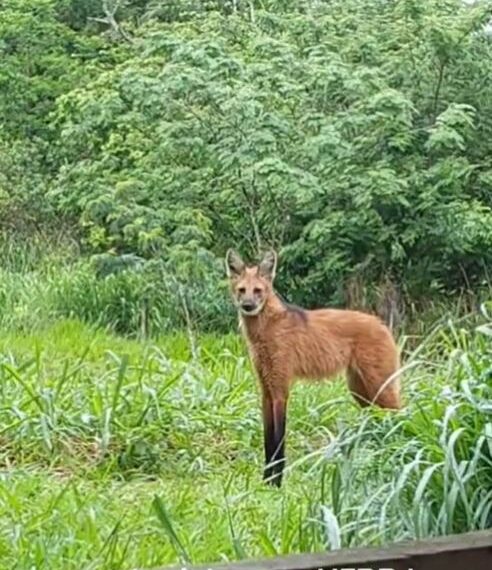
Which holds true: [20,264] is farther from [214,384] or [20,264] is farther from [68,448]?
[68,448]

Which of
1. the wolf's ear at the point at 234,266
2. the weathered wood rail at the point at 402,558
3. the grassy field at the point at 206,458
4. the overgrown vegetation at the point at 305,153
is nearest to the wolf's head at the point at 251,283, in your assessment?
the wolf's ear at the point at 234,266

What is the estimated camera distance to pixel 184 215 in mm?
5832

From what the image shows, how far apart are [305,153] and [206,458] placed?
2812 millimetres

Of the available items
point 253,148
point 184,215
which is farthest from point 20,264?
point 253,148

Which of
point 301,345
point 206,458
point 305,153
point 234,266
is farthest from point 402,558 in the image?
point 305,153

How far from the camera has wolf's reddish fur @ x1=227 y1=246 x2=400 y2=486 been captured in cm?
343

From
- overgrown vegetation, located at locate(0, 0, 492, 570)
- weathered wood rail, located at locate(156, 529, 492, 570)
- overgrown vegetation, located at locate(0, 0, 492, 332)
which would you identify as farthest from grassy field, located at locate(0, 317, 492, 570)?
overgrown vegetation, located at locate(0, 0, 492, 332)

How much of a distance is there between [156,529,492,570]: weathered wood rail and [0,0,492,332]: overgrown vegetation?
4852 mm

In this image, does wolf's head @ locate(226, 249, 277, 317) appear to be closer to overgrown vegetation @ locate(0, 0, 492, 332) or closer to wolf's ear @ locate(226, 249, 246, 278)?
wolf's ear @ locate(226, 249, 246, 278)

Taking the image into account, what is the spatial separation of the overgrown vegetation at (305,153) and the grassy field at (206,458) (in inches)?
48.3

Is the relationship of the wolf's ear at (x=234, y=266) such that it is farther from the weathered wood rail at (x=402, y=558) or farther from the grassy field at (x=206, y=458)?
the weathered wood rail at (x=402, y=558)

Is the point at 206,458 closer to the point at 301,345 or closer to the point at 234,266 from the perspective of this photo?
the point at 301,345

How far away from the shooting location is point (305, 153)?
577 cm

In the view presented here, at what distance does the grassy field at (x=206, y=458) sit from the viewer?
1.73m
